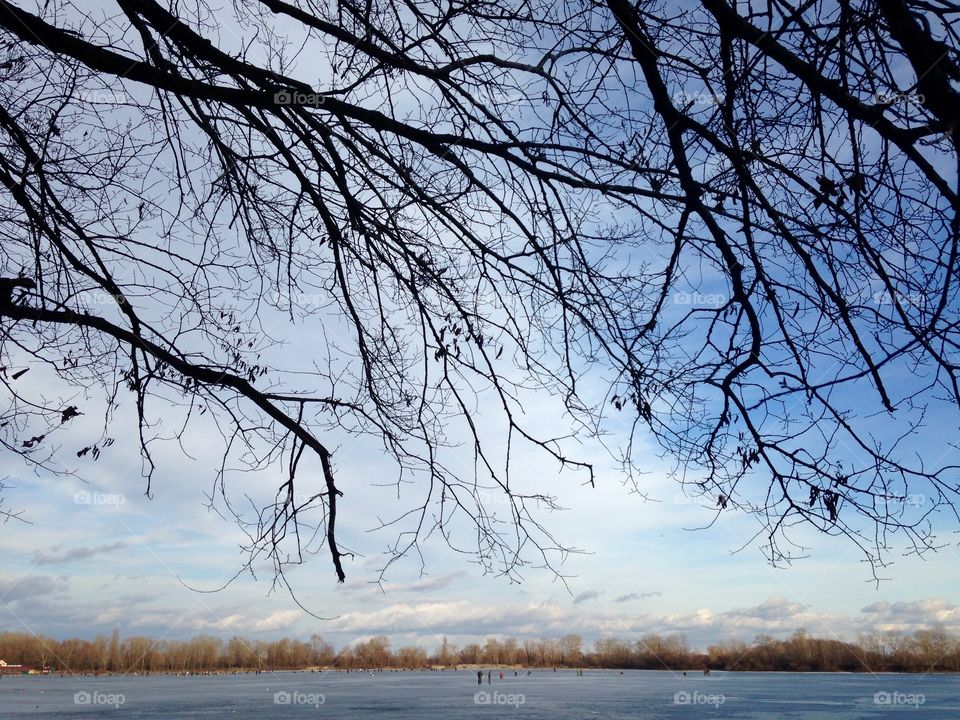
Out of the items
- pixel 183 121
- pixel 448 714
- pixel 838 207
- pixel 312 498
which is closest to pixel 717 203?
pixel 838 207

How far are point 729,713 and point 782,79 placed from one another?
42.9 meters

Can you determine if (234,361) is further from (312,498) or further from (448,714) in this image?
(448,714)

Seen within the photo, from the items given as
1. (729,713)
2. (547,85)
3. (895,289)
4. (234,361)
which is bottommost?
(729,713)

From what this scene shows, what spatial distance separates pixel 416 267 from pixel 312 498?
1.26 metres

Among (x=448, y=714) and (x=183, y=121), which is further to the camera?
(x=448, y=714)

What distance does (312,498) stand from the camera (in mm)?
4012

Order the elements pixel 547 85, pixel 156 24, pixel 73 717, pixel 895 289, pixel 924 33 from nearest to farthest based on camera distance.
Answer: pixel 924 33 → pixel 895 289 → pixel 547 85 → pixel 156 24 → pixel 73 717

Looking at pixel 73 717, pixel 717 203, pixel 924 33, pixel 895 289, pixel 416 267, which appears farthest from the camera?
pixel 73 717

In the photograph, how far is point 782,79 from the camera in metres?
3.12

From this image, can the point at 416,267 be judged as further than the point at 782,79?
Yes

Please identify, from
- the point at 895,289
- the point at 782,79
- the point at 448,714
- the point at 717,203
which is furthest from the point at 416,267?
the point at 448,714

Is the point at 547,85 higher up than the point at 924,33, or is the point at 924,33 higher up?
the point at 547,85

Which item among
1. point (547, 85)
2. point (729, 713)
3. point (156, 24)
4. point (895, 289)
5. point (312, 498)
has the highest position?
point (156, 24)

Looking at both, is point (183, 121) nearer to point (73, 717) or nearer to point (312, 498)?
point (312, 498)
